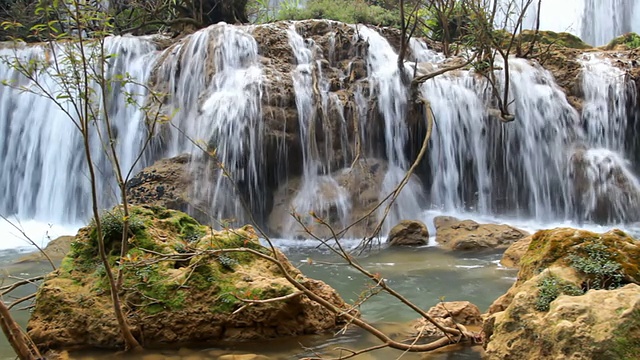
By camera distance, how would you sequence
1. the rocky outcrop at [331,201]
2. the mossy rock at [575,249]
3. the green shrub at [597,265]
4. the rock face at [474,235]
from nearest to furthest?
the green shrub at [597,265] → the mossy rock at [575,249] → the rock face at [474,235] → the rocky outcrop at [331,201]

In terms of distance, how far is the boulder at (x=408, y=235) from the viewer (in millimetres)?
9945

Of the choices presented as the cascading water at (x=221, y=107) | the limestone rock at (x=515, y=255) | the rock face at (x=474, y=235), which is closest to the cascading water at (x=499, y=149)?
the rock face at (x=474, y=235)

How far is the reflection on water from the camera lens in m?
4.38

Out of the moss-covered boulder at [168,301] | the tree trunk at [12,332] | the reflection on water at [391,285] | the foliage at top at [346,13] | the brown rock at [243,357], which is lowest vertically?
the reflection on water at [391,285]

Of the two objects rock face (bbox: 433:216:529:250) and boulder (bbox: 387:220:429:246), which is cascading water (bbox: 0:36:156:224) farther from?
rock face (bbox: 433:216:529:250)

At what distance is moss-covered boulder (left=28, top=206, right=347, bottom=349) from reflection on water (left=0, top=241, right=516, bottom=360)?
17 centimetres

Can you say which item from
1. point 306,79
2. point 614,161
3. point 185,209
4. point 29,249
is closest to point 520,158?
point 614,161

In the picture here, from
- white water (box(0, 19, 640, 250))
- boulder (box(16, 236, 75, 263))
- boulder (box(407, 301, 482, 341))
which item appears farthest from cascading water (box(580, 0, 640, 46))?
boulder (box(16, 236, 75, 263))

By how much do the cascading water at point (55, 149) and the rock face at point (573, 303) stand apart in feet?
33.3

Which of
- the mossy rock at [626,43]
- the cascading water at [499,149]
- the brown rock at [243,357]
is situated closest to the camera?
the brown rock at [243,357]

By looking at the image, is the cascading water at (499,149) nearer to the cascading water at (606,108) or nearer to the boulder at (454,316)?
the cascading water at (606,108)

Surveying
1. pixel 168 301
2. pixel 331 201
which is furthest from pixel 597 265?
pixel 331 201

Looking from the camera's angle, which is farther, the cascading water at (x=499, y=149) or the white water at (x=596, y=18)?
the white water at (x=596, y=18)

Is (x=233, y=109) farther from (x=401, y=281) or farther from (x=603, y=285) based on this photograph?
(x=603, y=285)
